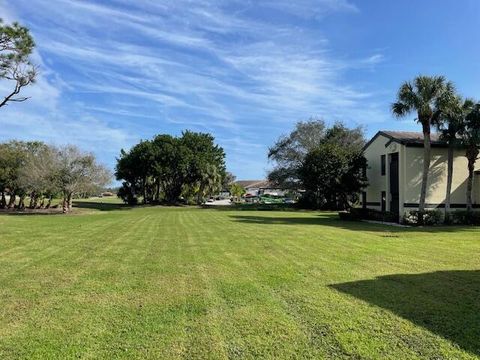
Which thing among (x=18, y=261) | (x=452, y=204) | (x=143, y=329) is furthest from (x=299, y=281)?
(x=452, y=204)

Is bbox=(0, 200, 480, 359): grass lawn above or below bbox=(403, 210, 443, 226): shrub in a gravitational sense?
Result: below

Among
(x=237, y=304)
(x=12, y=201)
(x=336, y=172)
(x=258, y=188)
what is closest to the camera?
(x=237, y=304)

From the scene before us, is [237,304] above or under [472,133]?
under

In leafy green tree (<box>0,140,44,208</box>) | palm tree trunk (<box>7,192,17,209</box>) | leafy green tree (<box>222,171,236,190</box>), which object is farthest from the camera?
leafy green tree (<box>222,171,236,190</box>)

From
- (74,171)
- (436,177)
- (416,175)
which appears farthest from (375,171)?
(74,171)

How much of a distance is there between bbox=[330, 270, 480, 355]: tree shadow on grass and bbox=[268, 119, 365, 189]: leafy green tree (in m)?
47.6

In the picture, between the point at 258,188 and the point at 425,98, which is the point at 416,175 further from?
the point at 258,188

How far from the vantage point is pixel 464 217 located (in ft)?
90.7

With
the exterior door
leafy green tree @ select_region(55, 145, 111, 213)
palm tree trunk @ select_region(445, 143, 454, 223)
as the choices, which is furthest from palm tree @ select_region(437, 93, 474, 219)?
leafy green tree @ select_region(55, 145, 111, 213)

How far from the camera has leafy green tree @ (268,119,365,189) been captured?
57.0m

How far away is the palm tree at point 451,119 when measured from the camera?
26.9 metres

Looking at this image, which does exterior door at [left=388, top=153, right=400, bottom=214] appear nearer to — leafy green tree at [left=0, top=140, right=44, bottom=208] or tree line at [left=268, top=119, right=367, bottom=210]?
tree line at [left=268, top=119, right=367, bottom=210]

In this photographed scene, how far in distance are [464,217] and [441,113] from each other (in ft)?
21.5

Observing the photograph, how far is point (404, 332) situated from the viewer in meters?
5.49
